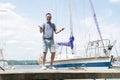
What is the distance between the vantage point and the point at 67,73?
31.0 ft

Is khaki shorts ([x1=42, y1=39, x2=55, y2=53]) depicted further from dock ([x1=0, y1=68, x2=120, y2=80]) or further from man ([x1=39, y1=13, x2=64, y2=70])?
dock ([x1=0, y1=68, x2=120, y2=80])

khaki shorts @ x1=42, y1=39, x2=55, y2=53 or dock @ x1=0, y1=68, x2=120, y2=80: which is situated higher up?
khaki shorts @ x1=42, y1=39, x2=55, y2=53

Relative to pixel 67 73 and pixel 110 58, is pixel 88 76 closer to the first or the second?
pixel 67 73

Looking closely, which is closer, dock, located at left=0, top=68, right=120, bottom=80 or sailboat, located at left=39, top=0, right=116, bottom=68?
dock, located at left=0, top=68, right=120, bottom=80

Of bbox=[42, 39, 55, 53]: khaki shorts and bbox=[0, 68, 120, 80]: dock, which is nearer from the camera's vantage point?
bbox=[0, 68, 120, 80]: dock

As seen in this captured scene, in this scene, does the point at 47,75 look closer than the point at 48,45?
Yes

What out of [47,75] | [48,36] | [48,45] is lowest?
[47,75]

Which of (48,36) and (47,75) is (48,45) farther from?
(47,75)

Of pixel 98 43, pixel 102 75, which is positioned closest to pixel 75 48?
pixel 98 43

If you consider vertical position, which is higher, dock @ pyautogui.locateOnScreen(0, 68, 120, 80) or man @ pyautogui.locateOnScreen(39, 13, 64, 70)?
man @ pyautogui.locateOnScreen(39, 13, 64, 70)

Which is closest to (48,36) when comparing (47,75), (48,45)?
(48,45)

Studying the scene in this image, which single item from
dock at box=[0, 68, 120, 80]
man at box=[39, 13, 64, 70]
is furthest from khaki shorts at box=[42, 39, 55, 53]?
dock at box=[0, 68, 120, 80]

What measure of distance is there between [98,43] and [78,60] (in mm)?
2289

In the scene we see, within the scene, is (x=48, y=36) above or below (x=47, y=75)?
above
